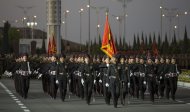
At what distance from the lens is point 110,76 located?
25.6 meters

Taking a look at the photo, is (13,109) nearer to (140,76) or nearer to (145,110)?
(145,110)

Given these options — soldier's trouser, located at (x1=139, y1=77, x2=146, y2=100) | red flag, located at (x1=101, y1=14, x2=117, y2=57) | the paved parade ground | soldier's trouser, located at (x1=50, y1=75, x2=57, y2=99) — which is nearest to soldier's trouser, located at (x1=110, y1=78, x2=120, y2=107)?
the paved parade ground

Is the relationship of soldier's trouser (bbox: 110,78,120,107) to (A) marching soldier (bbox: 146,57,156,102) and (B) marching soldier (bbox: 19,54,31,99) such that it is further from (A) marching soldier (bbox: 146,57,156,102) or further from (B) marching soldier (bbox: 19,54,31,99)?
(B) marching soldier (bbox: 19,54,31,99)

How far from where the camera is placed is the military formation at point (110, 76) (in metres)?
25.7

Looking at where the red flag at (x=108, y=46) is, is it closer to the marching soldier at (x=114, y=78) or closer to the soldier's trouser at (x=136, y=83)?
the soldier's trouser at (x=136, y=83)

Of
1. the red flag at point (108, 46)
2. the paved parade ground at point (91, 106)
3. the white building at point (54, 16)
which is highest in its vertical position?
the white building at point (54, 16)

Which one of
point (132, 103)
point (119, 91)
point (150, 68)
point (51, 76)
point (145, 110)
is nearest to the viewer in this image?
point (145, 110)

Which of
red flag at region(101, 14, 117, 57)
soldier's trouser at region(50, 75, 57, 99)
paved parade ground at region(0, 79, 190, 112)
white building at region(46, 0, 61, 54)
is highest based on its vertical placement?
white building at region(46, 0, 61, 54)

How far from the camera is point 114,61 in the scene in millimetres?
25547

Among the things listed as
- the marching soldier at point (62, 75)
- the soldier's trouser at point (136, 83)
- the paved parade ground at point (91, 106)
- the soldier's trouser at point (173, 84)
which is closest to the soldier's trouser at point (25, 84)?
the marching soldier at point (62, 75)

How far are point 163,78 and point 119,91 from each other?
501cm

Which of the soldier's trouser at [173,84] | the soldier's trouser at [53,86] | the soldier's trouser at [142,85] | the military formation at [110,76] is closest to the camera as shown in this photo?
the military formation at [110,76]

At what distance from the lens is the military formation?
2570 cm

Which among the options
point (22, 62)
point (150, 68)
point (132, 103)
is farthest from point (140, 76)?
point (22, 62)
